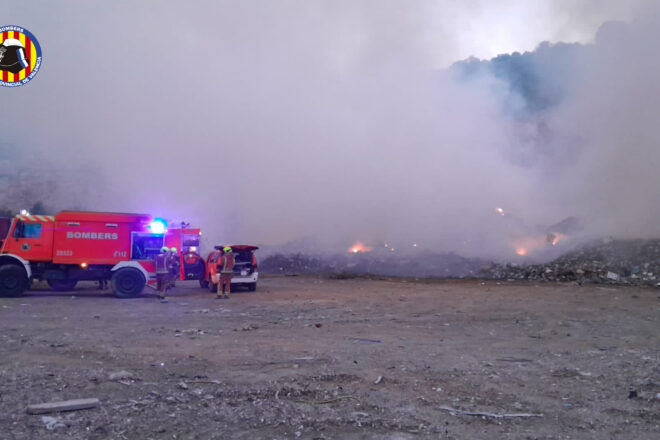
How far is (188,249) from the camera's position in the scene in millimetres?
13148

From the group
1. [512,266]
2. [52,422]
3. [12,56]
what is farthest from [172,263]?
[512,266]

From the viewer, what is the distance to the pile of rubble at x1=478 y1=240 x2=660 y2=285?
12.9 meters

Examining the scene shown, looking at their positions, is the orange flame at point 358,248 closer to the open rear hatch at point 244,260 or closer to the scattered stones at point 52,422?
the open rear hatch at point 244,260

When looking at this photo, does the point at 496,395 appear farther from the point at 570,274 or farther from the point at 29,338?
the point at 570,274

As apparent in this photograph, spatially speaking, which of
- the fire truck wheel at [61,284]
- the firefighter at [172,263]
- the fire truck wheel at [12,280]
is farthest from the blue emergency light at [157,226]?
the fire truck wheel at [12,280]

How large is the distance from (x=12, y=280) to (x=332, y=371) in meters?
8.60

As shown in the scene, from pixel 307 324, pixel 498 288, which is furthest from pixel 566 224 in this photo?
pixel 307 324

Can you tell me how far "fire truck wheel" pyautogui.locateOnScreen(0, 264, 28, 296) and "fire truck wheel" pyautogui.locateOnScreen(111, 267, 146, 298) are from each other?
1765mm

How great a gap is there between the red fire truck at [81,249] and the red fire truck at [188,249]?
1428mm

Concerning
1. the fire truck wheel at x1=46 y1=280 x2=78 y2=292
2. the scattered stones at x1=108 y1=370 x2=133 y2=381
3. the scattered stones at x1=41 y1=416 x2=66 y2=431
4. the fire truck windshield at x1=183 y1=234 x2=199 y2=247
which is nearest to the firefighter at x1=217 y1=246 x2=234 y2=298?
the fire truck windshield at x1=183 y1=234 x2=199 y2=247

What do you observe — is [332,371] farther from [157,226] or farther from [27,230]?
[27,230]

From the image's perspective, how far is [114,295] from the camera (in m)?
10.7

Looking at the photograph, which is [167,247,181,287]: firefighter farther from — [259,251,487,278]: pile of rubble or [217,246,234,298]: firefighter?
[259,251,487,278]: pile of rubble

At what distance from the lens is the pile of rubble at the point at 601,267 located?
12.9 meters
